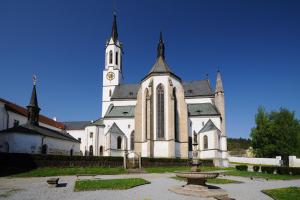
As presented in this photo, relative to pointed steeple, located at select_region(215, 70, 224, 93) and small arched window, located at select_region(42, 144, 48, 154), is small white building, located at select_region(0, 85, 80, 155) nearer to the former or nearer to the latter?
small arched window, located at select_region(42, 144, 48, 154)

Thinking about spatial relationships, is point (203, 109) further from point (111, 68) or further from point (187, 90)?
point (111, 68)

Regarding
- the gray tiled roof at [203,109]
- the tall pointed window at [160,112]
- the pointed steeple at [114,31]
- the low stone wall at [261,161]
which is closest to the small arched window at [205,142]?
the gray tiled roof at [203,109]

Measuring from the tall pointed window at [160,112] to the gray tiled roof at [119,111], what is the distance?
9183 mm

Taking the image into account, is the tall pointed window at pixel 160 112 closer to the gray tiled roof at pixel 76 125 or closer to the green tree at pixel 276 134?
the green tree at pixel 276 134

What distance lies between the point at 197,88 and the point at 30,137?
1389 inches

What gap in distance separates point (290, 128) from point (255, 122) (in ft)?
22.5

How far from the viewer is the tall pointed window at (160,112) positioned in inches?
1852

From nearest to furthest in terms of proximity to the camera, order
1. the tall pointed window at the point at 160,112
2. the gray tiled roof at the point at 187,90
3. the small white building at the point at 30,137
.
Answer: the small white building at the point at 30,137, the tall pointed window at the point at 160,112, the gray tiled roof at the point at 187,90

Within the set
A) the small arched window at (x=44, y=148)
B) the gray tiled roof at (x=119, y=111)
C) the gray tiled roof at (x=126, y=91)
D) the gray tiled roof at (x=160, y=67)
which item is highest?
the gray tiled roof at (x=160, y=67)

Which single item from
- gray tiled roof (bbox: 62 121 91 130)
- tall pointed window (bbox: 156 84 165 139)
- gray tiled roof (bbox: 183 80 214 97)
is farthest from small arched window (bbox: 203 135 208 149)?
gray tiled roof (bbox: 62 121 91 130)

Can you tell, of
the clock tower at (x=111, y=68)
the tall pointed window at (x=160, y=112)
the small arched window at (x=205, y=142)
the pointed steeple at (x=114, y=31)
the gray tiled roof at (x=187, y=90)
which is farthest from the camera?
the pointed steeple at (x=114, y=31)

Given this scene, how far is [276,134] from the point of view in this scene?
56188mm

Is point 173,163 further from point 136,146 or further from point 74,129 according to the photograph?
point 74,129

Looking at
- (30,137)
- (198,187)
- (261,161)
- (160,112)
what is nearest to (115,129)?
(160,112)
